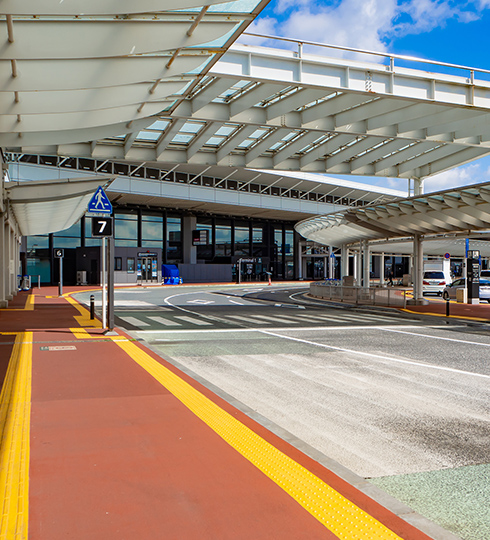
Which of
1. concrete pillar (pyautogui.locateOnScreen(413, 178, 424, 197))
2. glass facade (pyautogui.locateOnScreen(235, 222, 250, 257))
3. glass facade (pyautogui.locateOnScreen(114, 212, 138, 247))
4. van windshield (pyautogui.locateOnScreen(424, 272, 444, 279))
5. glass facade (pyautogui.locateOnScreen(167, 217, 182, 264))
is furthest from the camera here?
glass facade (pyautogui.locateOnScreen(235, 222, 250, 257))

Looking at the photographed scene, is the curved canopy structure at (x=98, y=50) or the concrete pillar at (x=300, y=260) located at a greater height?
the curved canopy structure at (x=98, y=50)

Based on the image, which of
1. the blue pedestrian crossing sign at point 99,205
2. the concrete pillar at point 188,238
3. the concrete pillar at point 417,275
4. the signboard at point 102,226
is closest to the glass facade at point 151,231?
the concrete pillar at point 188,238

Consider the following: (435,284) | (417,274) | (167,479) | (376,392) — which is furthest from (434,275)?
(167,479)

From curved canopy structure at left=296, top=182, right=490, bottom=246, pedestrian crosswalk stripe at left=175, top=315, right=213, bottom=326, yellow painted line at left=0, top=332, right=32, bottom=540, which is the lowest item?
pedestrian crosswalk stripe at left=175, top=315, right=213, bottom=326

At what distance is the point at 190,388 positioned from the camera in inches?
277

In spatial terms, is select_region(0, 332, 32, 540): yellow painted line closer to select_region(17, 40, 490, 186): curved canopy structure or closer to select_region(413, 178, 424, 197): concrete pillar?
select_region(17, 40, 490, 186): curved canopy structure

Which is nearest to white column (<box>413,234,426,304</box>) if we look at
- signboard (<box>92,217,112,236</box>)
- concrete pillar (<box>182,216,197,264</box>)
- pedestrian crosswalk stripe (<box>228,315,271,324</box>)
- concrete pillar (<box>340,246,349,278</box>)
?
concrete pillar (<box>340,246,349,278</box>)

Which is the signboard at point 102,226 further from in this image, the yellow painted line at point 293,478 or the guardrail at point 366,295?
the guardrail at point 366,295

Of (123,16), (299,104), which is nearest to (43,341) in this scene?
(123,16)

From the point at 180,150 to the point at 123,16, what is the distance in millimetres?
14619

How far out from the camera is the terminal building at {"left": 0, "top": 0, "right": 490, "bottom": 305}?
9.45 m

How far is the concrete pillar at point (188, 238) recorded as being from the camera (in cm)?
5944

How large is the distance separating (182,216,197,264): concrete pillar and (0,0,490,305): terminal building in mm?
11839

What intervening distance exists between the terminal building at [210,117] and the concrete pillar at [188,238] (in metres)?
11.8
